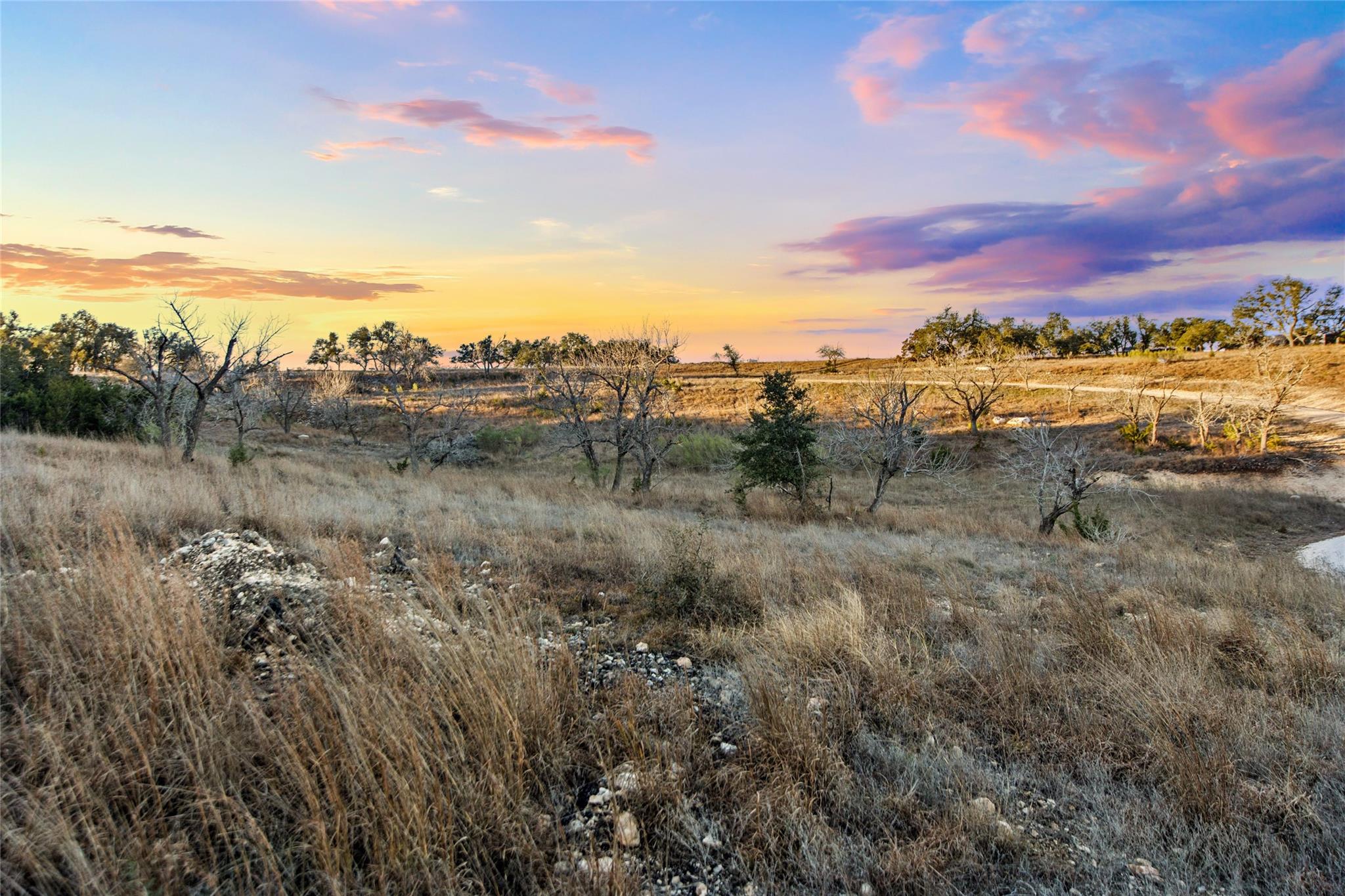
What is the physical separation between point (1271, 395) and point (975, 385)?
14.4 metres

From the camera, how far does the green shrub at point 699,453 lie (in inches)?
1351

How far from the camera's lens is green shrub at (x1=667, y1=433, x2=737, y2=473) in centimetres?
3431

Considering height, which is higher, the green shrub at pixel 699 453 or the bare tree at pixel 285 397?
the bare tree at pixel 285 397

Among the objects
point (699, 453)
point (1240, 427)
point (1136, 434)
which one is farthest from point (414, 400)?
point (1240, 427)

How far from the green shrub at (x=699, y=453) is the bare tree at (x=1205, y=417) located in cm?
2364

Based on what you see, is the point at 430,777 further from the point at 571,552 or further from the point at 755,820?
the point at 571,552

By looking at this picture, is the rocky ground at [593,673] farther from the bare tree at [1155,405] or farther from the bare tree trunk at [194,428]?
the bare tree at [1155,405]

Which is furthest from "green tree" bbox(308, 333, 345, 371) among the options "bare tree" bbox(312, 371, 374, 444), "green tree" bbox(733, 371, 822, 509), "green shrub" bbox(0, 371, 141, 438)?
"green tree" bbox(733, 371, 822, 509)

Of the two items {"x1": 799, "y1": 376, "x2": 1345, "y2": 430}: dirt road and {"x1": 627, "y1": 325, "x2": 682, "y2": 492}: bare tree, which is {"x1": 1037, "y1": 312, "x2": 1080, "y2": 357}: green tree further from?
{"x1": 627, "y1": 325, "x2": 682, "y2": 492}: bare tree

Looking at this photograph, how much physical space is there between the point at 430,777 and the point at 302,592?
2.65 metres

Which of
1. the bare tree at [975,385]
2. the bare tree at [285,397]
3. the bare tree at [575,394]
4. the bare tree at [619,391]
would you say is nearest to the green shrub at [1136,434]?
the bare tree at [975,385]

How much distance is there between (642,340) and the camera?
826 inches

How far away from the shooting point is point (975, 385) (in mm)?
39094

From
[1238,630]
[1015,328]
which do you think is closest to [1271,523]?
[1238,630]
